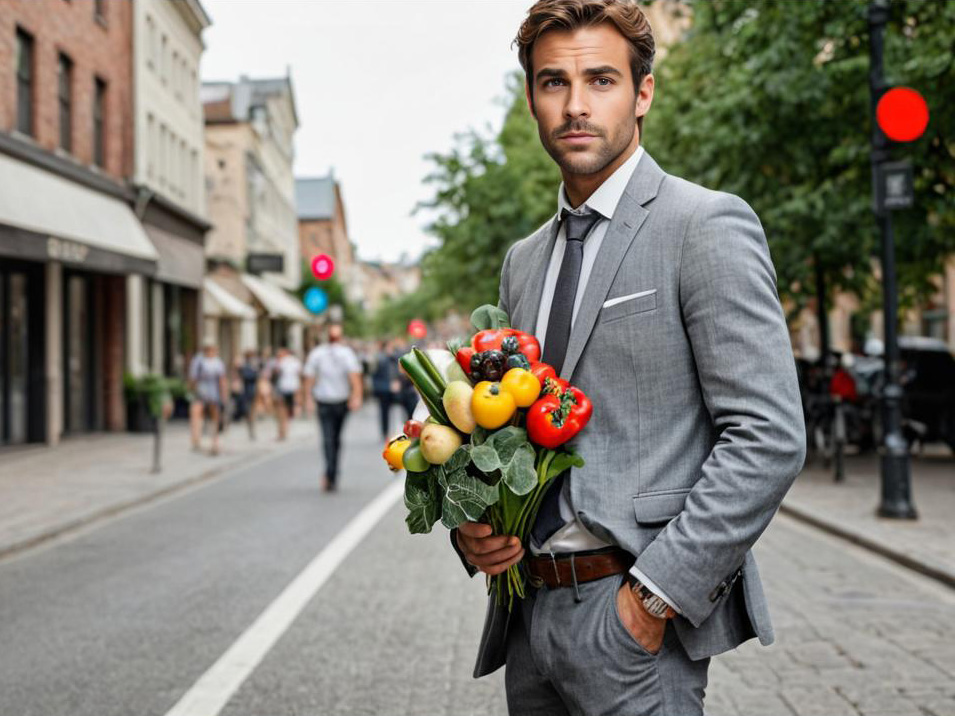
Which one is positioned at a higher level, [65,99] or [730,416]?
[65,99]

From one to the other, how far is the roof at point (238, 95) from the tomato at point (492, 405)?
40.2 m

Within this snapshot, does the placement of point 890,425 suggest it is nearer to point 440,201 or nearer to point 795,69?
point 795,69

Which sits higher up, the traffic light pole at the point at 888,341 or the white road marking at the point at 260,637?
the traffic light pole at the point at 888,341

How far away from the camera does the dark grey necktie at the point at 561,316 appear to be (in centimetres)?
201

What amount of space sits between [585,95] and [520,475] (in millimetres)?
715

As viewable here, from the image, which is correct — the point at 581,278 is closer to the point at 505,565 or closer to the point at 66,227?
the point at 505,565

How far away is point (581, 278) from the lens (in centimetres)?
210

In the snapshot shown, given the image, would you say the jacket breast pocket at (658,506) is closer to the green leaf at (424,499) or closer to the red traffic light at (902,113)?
the green leaf at (424,499)

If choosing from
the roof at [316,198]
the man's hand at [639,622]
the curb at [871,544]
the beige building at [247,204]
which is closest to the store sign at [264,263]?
the beige building at [247,204]

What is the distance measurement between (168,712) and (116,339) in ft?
67.5

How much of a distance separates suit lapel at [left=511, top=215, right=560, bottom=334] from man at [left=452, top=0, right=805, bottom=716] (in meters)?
0.13

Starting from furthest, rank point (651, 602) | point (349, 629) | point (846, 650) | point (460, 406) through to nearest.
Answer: point (349, 629) < point (846, 650) < point (460, 406) < point (651, 602)

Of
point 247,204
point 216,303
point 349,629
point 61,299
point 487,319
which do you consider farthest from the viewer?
point 247,204

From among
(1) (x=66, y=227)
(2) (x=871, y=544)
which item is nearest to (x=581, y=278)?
(2) (x=871, y=544)
